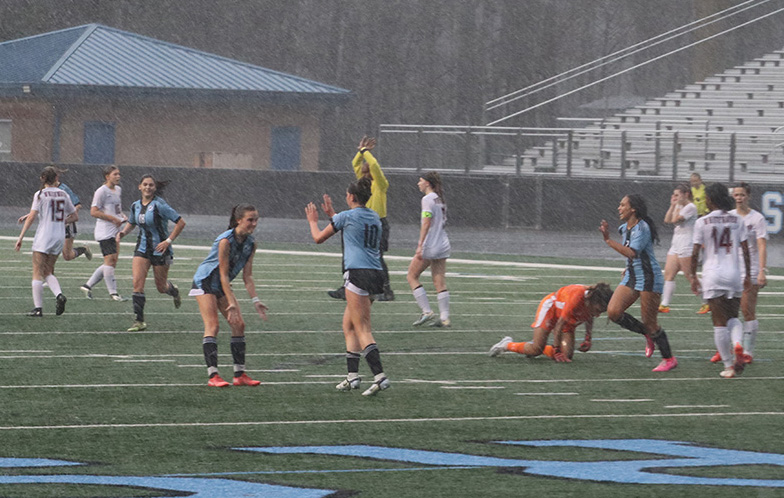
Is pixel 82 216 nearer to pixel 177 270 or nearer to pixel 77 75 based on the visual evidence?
pixel 77 75

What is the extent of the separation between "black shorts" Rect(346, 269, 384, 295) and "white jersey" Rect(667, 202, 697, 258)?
776 cm

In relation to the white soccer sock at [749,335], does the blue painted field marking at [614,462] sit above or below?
below

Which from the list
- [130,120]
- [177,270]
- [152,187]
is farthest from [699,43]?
[152,187]

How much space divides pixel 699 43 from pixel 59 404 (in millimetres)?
35425

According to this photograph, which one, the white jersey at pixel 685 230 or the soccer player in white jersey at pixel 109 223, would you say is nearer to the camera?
the white jersey at pixel 685 230

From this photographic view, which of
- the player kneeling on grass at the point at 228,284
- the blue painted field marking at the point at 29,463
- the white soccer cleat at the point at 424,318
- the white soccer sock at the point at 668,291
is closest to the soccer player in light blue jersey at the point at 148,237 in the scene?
the white soccer cleat at the point at 424,318

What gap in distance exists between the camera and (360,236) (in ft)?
36.3

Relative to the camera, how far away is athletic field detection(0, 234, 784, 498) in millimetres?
8016

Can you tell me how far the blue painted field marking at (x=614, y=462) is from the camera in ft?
26.5

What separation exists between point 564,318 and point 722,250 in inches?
62.8

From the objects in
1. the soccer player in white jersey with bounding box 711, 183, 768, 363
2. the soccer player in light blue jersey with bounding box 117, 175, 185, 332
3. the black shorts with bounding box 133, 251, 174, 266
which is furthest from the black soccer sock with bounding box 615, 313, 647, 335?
the black shorts with bounding box 133, 251, 174, 266

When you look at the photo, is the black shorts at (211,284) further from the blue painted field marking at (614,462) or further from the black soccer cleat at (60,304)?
the black soccer cleat at (60,304)

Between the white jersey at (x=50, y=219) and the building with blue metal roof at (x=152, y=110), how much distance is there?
96.0 ft

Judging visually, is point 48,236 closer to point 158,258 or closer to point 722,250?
point 158,258
